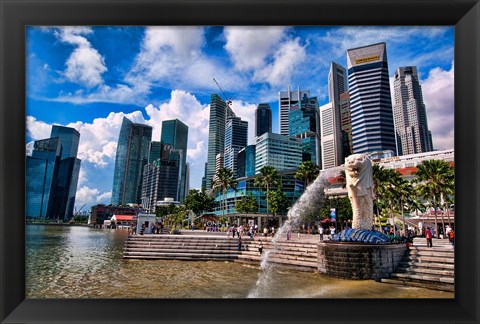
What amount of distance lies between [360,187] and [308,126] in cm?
15772

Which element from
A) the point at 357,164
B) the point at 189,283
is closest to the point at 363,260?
the point at 357,164

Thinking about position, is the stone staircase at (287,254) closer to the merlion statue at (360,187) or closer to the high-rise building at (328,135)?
→ the merlion statue at (360,187)

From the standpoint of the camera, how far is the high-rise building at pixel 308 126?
156000 millimetres

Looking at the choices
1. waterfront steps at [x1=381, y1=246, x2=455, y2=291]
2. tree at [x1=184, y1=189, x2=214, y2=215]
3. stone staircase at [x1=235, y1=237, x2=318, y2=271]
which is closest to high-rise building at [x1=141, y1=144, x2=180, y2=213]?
tree at [x1=184, y1=189, x2=214, y2=215]

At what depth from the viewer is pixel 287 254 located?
1719 cm

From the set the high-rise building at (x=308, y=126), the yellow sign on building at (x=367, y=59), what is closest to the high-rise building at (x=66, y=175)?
the high-rise building at (x=308, y=126)

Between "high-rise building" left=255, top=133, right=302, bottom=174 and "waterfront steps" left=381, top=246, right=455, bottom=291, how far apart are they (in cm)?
10640

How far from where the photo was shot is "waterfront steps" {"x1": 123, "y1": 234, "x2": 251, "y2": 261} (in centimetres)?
1941

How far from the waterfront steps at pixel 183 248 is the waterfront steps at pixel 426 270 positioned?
949 centimetres

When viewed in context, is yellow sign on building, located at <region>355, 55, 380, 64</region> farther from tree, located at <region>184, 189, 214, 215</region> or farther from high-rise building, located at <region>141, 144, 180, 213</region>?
high-rise building, located at <region>141, 144, 180, 213</region>

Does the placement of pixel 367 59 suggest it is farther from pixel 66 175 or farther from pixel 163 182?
pixel 66 175
